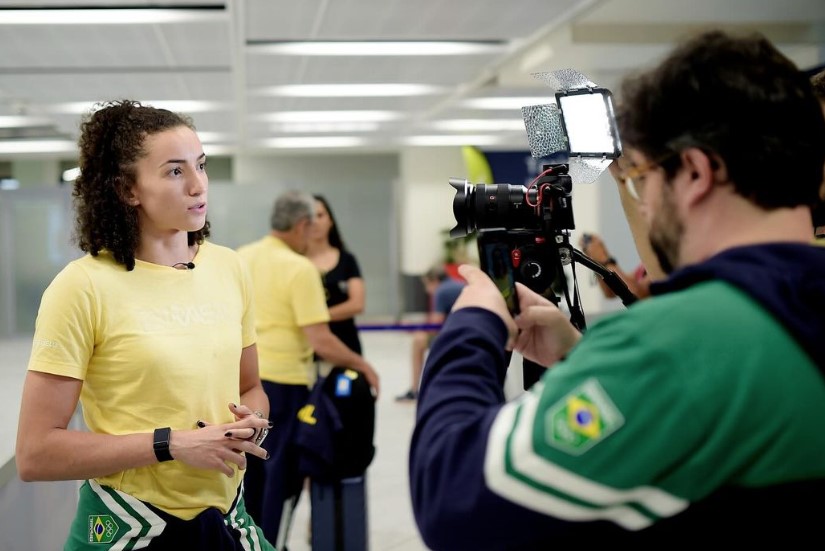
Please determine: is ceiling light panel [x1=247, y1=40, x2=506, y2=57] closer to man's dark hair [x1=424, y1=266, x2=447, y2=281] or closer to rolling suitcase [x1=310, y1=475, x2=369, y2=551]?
man's dark hair [x1=424, y1=266, x2=447, y2=281]

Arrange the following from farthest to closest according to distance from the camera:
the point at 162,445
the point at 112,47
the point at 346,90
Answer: the point at 346,90, the point at 112,47, the point at 162,445

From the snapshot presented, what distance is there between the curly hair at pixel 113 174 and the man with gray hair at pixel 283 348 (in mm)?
1617

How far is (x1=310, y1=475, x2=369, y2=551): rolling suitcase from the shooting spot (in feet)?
10.7

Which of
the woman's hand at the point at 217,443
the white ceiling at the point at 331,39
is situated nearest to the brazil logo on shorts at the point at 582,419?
the woman's hand at the point at 217,443

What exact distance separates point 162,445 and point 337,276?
290cm

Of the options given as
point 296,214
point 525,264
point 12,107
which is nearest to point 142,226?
point 525,264

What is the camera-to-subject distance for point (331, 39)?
6617mm

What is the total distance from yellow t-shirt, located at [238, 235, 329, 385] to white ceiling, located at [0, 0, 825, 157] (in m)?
2.73

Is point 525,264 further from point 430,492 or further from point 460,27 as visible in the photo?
point 460,27

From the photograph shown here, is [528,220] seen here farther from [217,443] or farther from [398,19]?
[398,19]

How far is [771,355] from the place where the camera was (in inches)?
27.4

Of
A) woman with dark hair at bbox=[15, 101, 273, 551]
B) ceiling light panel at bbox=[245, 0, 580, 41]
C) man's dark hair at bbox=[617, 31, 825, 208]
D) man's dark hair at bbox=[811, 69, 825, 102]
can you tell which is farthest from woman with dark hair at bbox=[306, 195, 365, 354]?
man's dark hair at bbox=[617, 31, 825, 208]

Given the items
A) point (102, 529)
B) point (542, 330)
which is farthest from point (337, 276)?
point (542, 330)

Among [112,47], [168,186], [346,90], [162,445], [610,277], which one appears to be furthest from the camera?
[346,90]
